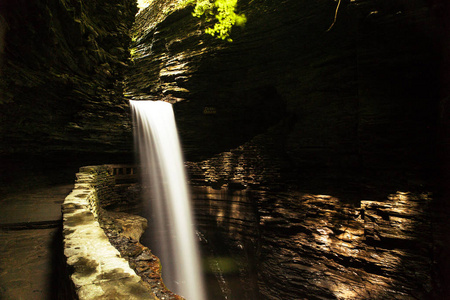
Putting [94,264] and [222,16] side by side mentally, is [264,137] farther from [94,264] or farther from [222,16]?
[94,264]

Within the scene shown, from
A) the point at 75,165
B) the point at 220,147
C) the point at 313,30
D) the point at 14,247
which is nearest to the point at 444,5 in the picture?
the point at 313,30

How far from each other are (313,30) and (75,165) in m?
12.1

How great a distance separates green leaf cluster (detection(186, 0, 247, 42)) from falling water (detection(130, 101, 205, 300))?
4811 millimetres

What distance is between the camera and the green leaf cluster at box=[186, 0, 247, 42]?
9.33 m

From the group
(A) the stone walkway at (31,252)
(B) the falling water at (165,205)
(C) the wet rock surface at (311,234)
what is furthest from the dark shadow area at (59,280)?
(B) the falling water at (165,205)

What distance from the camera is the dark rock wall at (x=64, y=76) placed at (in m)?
5.75

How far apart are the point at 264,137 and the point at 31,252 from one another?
30.1ft

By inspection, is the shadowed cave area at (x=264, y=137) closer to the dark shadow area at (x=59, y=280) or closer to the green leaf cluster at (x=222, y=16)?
the dark shadow area at (x=59, y=280)

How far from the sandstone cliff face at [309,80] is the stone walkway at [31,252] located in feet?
26.8

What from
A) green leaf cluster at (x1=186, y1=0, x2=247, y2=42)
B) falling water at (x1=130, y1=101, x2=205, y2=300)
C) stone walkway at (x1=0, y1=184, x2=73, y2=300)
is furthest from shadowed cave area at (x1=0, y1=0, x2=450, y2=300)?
falling water at (x1=130, y1=101, x2=205, y2=300)

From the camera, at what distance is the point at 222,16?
9.50 metres

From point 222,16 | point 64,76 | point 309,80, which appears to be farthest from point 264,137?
point 64,76

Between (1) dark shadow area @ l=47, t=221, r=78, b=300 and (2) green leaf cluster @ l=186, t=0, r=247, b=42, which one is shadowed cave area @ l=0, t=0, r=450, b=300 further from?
(2) green leaf cluster @ l=186, t=0, r=247, b=42

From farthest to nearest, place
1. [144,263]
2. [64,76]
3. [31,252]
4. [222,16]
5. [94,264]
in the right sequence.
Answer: [222,16]
[64,76]
[144,263]
[31,252]
[94,264]
